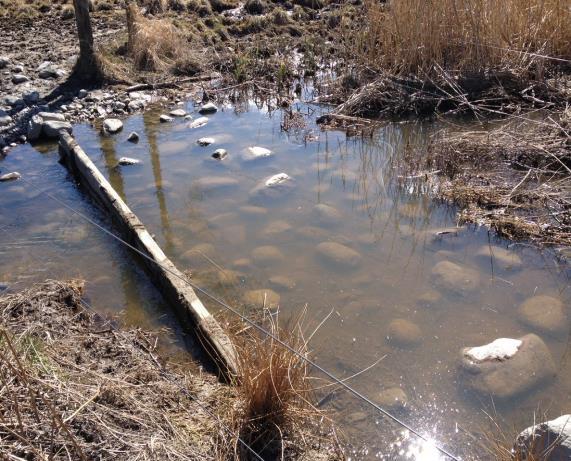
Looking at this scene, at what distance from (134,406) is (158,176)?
353cm

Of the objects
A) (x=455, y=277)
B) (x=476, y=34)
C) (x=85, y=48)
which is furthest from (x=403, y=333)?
(x=85, y=48)

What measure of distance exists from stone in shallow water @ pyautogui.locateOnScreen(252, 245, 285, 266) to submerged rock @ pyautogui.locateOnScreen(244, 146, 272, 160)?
69.6 inches

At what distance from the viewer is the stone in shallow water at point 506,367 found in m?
3.00

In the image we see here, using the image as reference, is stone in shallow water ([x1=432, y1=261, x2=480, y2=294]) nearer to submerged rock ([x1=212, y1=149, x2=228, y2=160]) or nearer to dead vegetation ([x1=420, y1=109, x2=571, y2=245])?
dead vegetation ([x1=420, y1=109, x2=571, y2=245])

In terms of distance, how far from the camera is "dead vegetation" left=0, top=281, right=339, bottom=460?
2117mm

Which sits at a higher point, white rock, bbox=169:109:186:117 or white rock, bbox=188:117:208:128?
white rock, bbox=169:109:186:117

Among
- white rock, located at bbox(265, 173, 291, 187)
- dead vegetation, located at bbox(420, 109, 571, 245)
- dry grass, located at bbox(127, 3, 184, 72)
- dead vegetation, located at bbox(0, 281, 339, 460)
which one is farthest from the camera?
dry grass, located at bbox(127, 3, 184, 72)

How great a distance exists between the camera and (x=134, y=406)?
2434mm

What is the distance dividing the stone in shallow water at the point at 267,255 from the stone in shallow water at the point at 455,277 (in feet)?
3.83

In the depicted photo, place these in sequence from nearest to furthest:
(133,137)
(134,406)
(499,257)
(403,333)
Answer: (134,406), (403,333), (499,257), (133,137)

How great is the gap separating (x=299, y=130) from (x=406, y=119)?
1357 millimetres

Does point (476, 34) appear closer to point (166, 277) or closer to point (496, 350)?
point (496, 350)

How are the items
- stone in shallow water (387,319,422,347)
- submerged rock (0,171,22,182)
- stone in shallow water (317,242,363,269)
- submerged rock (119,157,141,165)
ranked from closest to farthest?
stone in shallow water (387,319,422,347) < stone in shallow water (317,242,363,269) < submerged rock (0,171,22,182) < submerged rock (119,157,141,165)

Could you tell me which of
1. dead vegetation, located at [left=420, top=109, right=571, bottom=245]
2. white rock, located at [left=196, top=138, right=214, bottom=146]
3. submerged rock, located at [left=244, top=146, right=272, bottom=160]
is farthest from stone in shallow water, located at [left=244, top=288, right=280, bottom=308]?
white rock, located at [left=196, top=138, right=214, bottom=146]
